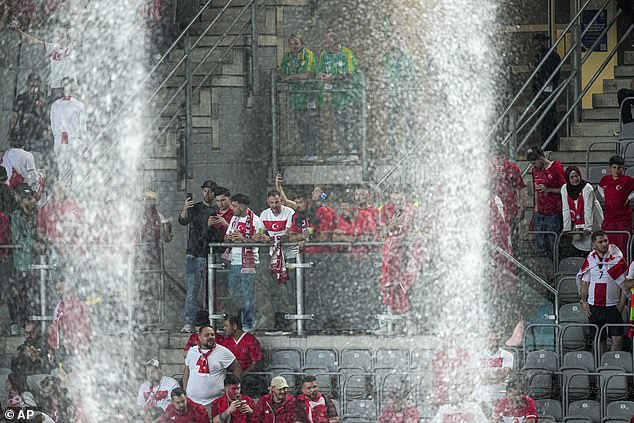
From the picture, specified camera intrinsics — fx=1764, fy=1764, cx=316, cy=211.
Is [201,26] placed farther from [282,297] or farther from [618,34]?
[618,34]

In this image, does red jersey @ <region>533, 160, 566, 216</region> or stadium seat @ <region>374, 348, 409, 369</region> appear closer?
stadium seat @ <region>374, 348, 409, 369</region>

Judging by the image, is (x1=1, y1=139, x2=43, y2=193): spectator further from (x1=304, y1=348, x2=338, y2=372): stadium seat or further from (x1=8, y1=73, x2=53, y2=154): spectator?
(x1=304, y1=348, x2=338, y2=372): stadium seat

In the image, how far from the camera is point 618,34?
18281 millimetres

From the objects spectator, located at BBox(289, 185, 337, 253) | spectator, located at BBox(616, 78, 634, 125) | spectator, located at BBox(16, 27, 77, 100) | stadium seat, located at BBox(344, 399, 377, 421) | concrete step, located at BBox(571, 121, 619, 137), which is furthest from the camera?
concrete step, located at BBox(571, 121, 619, 137)

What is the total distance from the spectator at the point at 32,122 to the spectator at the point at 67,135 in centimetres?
10

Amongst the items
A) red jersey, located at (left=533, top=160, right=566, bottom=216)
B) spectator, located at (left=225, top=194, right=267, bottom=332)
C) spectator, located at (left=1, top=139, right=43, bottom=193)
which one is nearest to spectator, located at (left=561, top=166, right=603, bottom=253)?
red jersey, located at (left=533, top=160, right=566, bottom=216)

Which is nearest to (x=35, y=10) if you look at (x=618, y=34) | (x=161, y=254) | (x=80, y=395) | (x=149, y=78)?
(x=149, y=78)

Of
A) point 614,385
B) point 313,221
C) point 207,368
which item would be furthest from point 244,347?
point 614,385

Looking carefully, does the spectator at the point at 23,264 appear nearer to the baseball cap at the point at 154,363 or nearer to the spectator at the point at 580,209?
the baseball cap at the point at 154,363

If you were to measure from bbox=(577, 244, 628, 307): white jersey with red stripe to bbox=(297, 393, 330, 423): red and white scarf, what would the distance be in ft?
6.62

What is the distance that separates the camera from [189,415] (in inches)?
428

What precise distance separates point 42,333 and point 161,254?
1336 mm

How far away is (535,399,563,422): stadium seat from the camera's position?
35.6 ft

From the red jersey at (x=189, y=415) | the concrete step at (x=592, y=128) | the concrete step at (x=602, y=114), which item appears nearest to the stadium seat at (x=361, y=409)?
the red jersey at (x=189, y=415)
